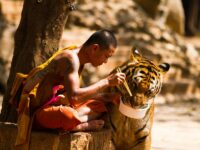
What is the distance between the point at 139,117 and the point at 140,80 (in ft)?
1.20

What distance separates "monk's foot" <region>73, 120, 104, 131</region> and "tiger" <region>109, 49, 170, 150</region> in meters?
0.24

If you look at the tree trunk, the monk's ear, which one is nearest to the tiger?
the monk's ear

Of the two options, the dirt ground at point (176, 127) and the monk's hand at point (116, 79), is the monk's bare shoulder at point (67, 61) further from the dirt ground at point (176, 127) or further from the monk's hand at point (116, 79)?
the dirt ground at point (176, 127)

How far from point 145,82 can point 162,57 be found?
31.1 feet

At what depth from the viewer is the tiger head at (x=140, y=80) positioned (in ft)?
18.6

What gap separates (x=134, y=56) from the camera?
20.1ft

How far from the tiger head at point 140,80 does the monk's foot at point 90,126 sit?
12.0 inches

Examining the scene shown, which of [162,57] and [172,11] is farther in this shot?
[172,11]

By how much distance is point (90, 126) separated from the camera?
562 centimetres

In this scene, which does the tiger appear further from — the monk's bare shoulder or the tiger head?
the monk's bare shoulder

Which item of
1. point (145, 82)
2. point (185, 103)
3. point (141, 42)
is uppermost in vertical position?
point (145, 82)

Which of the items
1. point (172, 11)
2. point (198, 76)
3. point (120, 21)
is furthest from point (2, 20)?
point (172, 11)

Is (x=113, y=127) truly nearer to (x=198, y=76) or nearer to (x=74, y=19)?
(x=74, y=19)

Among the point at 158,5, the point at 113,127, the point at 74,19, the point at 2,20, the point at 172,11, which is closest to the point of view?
the point at 113,127
